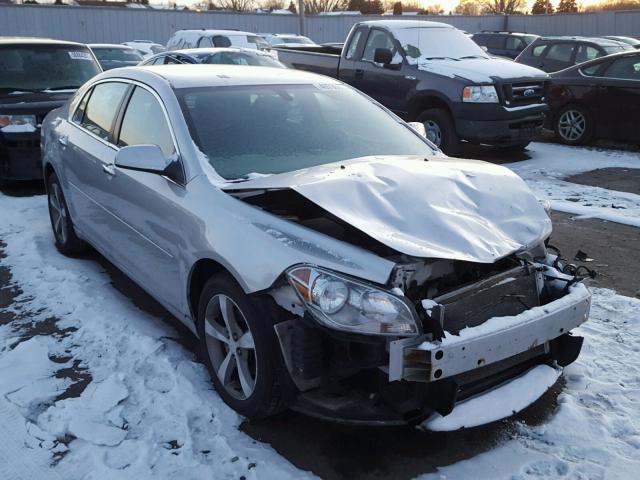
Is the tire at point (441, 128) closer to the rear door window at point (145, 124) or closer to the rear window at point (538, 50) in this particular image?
the rear window at point (538, 50)

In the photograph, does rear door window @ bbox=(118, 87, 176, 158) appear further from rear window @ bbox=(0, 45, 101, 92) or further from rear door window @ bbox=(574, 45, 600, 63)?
rear door window @ bbox=(574, 45, 600, 63)

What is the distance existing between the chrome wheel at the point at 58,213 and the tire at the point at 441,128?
5.56 metres

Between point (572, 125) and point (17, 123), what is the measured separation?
8471mm

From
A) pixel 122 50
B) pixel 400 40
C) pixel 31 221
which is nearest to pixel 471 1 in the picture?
pixel 122 50

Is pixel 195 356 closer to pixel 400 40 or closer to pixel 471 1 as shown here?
pixel 400 40

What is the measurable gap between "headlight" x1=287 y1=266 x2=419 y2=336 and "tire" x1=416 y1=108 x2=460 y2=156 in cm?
690

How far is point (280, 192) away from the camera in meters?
3.30

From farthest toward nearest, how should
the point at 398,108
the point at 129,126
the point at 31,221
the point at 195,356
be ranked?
the point at 398,108 → the point at 31,221 → the point at 129,126 → the point at 195,356

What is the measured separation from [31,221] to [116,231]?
279 centimetres

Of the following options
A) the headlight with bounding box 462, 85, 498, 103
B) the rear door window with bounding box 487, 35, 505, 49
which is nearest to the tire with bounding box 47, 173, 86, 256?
the headlight with bounding box 462, 85, 498, 103

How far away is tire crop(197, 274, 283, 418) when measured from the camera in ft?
9.45

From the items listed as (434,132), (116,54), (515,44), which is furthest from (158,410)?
(515,44)

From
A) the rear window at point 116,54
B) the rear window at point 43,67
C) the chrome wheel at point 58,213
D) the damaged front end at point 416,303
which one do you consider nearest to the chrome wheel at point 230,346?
the damaged front end at point 416,303

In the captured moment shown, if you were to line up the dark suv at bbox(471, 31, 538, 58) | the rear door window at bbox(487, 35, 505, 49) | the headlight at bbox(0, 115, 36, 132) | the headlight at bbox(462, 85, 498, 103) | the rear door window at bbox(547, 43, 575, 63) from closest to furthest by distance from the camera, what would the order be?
the headlight at bbox(0, 115, 36, 132) → the headlight at bbox(462, 85, 498, 103) → the rear door window at bbox(547, 43, 575, 63) → the dark suv at bbox(471, 31, 538, 58) → the rear door window at bbox(487, 35, 505, 49)
